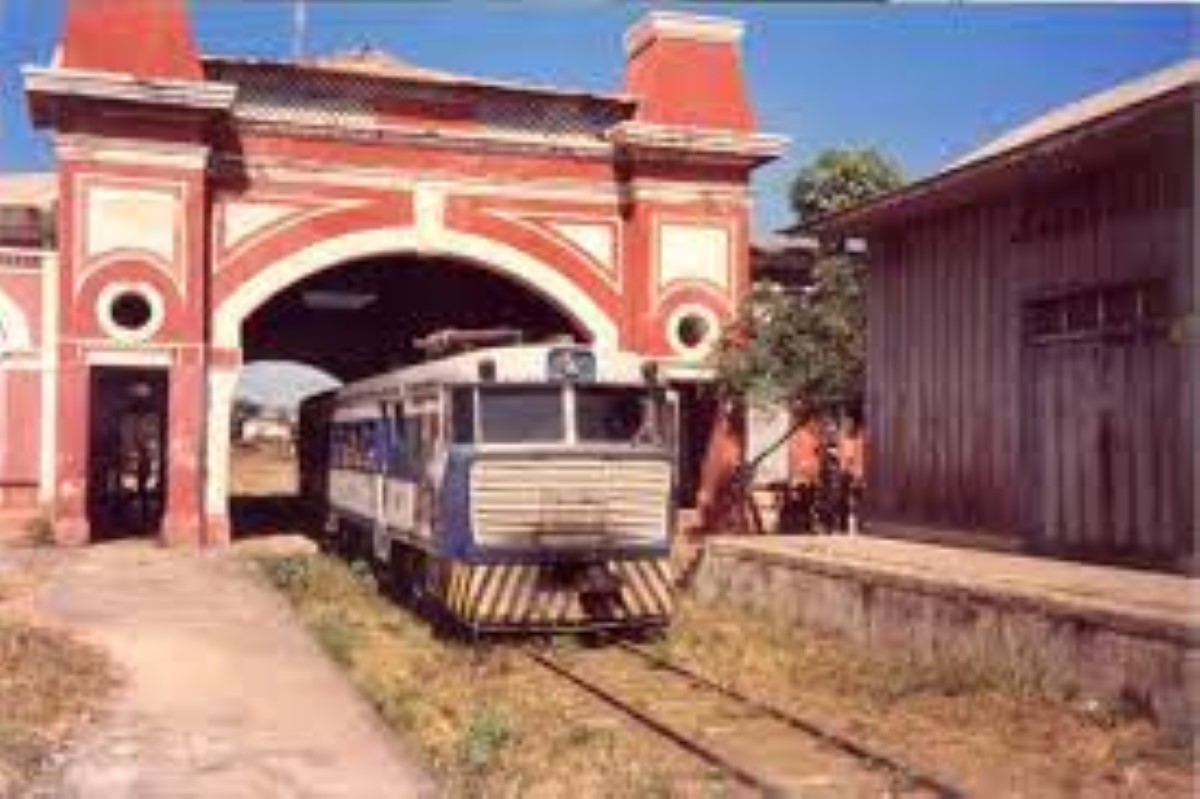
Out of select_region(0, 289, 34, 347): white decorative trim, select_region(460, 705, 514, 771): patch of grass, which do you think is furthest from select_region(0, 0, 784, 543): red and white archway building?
select_region(460, 705, 514, 771): patch of grass

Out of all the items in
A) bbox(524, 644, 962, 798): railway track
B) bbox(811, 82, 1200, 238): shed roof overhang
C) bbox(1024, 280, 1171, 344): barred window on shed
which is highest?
bbox(811, 82, 1200, 238): shed roof overhang

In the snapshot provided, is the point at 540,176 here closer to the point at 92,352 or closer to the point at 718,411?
the point at 718,411

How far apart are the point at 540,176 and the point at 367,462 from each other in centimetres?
888

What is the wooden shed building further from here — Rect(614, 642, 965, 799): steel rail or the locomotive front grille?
the locomotive front grille

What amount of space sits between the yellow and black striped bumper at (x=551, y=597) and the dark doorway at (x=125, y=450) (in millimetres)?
13523

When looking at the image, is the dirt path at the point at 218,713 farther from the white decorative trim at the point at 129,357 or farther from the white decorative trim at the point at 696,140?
the white decorative trim at the point at 696,140

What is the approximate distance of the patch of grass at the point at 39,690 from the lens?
1004cm

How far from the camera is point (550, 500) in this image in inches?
608

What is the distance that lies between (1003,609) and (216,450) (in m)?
16.9

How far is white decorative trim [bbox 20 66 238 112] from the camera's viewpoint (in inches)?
1012

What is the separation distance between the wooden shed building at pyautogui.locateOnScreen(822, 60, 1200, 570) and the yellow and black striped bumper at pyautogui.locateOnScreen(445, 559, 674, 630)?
371 cm

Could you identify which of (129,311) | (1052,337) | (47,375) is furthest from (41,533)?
(1052,337)

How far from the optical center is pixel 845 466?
31.6 metres

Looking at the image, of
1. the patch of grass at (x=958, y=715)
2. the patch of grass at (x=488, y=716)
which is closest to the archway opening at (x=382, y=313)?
the patch of grass at (x=488, y=716)
